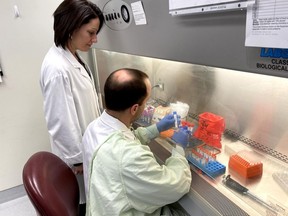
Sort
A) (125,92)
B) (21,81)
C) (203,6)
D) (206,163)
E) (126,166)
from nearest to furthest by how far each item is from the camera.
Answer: (203,6) → (126,166) → (125,92) → (206,163) → (21,81)

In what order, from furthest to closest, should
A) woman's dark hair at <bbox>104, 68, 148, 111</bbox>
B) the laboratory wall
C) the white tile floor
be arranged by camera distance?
the white tile floor → the laboratory wall → woman's dark hair at <bbox>104, 68, 148, 111</bbox>

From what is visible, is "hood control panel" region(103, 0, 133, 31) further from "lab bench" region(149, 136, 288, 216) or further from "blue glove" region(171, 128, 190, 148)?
"lab bench" region(149, 136, 288, 216)

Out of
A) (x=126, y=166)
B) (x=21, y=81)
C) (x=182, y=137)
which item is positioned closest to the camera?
(x=126, y=166)

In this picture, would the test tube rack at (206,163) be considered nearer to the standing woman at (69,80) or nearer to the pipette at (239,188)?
the pipette at (239,188)

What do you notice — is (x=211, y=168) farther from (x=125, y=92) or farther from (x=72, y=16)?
(x=72, y=16)

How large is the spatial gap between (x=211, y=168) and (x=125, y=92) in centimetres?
50

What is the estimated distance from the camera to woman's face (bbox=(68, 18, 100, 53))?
131 cm

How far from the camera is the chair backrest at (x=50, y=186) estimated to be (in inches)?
34.5

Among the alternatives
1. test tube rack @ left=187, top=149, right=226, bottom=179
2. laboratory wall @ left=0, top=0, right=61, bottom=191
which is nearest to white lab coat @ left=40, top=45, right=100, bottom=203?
test tube rack @ left=187, top=149, right=226, bottom=179

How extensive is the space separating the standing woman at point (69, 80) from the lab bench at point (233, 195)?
557 millimetres

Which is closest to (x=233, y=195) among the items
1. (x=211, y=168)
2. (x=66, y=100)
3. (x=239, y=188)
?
(x=239, y=188)

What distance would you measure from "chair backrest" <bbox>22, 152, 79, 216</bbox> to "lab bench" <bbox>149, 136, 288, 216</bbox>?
0.45 meters

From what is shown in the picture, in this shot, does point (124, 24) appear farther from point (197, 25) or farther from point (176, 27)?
point (197, 25)

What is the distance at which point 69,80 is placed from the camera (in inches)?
51.6
